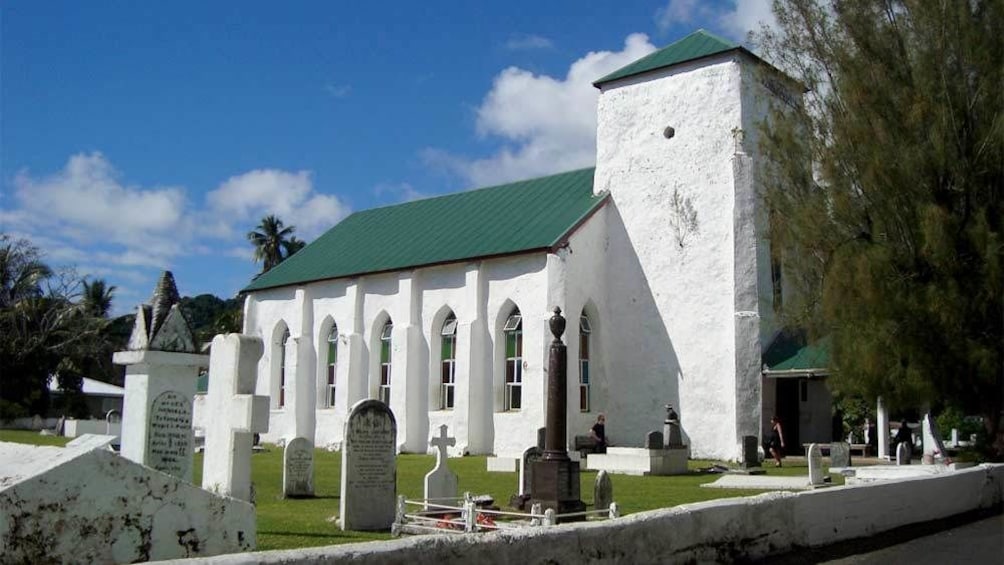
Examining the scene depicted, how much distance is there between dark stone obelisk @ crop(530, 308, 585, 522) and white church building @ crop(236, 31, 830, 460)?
518 inches

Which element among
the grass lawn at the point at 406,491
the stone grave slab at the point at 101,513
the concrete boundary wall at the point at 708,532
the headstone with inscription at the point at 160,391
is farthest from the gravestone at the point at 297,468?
the concrete boundary wall at the point at 708,532

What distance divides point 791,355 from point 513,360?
871cm

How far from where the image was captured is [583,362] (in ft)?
95.3

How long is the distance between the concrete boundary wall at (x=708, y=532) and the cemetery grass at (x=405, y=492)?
12.4ft

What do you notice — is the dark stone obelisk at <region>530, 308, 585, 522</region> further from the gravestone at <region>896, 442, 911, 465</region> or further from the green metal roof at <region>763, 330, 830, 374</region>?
the green metal roof at <region>763, 330, 830, 374</region>

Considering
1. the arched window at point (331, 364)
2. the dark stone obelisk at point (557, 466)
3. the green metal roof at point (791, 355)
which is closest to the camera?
the dark stone obelisk at point (557, 466)

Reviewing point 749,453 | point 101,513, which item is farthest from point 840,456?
point 101,513

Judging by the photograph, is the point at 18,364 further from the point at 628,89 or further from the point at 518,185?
the point at 628,89

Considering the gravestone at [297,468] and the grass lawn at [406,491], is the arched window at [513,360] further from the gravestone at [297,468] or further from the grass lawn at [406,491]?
the gravestone at [297,468]

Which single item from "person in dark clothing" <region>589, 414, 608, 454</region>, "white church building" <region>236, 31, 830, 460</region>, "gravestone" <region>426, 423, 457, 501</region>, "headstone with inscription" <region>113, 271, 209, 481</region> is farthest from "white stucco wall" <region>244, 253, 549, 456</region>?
"headstone with inscription" <region>113, 271, 209, 481</region>

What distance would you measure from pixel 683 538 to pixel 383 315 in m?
26.6

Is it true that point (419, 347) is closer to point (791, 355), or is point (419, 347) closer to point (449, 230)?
point (449, 230)

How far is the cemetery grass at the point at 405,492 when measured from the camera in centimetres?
1084

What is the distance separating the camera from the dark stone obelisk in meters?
12.9
